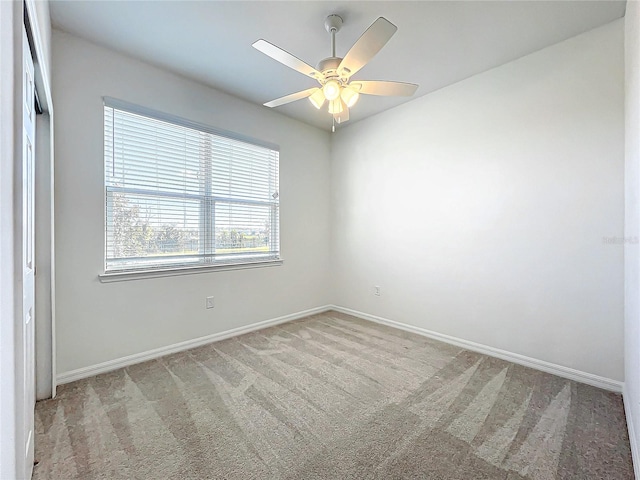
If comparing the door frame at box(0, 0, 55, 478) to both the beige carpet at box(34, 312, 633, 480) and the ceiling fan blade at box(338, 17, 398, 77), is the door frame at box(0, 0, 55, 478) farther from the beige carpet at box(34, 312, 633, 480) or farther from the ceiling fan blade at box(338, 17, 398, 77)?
the ceiling fan blade at box(338, 17, 398, 77)

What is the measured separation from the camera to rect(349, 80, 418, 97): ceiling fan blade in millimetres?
1986

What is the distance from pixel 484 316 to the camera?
9.22 feet

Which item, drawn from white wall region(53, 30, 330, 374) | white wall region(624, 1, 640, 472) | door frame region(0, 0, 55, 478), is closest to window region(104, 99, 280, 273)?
white wall region(53, 30, 330, 374)

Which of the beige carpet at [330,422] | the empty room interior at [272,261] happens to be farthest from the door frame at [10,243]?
the beige carpet at [330,422]

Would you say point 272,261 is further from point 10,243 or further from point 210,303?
point 10,243

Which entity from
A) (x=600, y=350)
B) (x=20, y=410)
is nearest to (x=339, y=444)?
(x=20, y=410)

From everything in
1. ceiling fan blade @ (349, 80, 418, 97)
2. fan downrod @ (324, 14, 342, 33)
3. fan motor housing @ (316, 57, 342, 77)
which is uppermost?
fan downrod @ (324, 14, 342, 33)

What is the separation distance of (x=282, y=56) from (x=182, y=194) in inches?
66.7

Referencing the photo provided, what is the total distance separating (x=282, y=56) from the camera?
1792mm

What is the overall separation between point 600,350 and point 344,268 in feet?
8.87

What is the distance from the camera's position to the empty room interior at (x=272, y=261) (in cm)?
152

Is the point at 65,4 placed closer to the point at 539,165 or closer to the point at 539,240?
the point at 539,165

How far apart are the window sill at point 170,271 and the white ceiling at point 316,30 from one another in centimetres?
189

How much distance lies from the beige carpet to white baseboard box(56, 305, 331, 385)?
3.8 inches
